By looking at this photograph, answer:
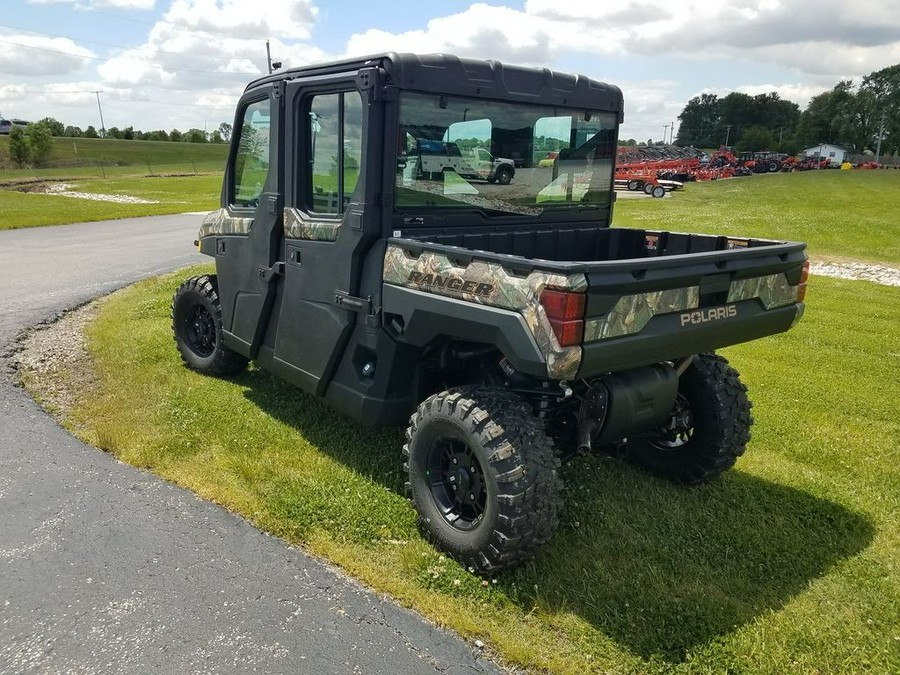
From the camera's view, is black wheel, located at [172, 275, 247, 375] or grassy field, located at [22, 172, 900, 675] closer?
grassy field, located at [22, 172, 900, 675]

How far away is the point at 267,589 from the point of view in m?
3.41

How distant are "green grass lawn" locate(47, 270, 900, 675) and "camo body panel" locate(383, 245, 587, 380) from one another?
1.18m

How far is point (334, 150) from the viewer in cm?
427

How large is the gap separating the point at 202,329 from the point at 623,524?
4131mm

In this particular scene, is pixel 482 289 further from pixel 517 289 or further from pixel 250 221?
pixel 250 221

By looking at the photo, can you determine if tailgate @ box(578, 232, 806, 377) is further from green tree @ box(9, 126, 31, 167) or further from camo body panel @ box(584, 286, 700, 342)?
green tree @ box(9, 126, 31, 167)

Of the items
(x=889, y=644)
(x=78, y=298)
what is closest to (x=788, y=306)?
(x=889, y=644)

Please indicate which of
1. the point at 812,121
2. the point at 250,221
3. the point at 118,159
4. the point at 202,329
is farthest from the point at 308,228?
the point at 812,121

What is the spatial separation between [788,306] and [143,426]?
14.7 feet

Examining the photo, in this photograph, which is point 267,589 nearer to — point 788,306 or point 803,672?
point 803,672

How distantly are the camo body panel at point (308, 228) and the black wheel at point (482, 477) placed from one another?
126 cm

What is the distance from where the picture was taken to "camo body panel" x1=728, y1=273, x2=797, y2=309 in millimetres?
3674

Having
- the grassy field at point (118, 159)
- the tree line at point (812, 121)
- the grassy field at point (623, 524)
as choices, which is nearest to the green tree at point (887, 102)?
the tree line at point (812, 121)

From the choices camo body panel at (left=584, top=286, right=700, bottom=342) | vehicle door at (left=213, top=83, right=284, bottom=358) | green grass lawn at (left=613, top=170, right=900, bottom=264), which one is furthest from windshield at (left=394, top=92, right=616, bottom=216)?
green grass lawn at (left=613, top=170, right=900, bottom=264)
